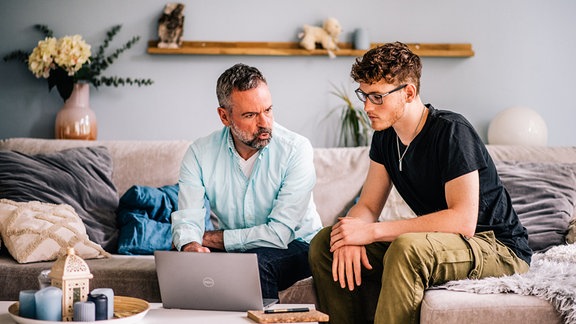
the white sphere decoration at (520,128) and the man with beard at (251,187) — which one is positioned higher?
the white sphere decoration at (520,128)

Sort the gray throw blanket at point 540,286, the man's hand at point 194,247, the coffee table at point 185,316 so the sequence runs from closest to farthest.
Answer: the coffee table at point 185,316
the gray throw blanket at point 540,286
the man's hand at point 194,247

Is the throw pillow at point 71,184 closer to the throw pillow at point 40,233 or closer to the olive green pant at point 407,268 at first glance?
→ the throw pillow at point 40,233

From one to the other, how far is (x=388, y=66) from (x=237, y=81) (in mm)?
580

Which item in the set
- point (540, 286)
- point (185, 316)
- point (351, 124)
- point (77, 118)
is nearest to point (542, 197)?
point (540, 286)

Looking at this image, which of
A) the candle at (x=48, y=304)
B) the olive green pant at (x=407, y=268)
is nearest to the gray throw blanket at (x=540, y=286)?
the olive green pant at (x=407, y=268)

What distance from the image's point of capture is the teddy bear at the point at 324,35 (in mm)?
3820

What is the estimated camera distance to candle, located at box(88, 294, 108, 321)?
1771mm

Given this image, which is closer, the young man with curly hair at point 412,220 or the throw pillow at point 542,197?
the young man with curly hair at point 412,220

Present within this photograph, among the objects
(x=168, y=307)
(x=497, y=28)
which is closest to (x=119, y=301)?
(x=168, y=307)

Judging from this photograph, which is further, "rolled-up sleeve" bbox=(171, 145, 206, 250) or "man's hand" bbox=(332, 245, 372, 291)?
"rolled-up sleeve" bbox=(171, 145, 206, 250)

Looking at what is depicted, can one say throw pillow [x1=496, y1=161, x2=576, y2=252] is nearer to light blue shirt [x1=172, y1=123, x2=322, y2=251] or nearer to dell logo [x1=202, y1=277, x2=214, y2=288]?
light blue shirt [x1=172, y1=123, x2=322, y2=251]

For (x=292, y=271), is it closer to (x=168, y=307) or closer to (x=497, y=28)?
(x=168, y=307)

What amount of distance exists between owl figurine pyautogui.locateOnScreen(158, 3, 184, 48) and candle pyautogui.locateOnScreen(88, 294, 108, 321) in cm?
230

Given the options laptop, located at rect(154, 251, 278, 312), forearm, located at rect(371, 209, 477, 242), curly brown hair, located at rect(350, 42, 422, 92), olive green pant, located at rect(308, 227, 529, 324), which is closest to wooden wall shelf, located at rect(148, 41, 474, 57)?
curly brown hair, located at rect(350, 42, 422, 92)
